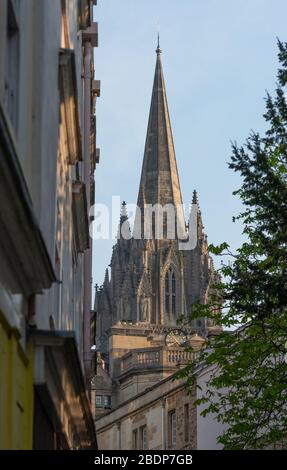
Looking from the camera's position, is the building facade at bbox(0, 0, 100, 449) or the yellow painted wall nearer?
the building facade at bbox(0, 0, 100, 449)

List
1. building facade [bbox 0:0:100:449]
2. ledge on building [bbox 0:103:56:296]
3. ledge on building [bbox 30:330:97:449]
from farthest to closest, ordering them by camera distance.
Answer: ledge on building [bbox 30:330:97:449], building facade [bbox 0:0:100:449], ledge on building [bbox 0:103:56:296]

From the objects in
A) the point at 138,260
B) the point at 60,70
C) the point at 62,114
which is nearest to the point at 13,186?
the point at 60,70

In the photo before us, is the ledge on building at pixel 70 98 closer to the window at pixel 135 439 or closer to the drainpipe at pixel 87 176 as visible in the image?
the drainpipe at pixel 87 176

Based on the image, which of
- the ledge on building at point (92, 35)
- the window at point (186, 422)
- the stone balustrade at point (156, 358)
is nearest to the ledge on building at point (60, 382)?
the ledge on building at point (92, 35)

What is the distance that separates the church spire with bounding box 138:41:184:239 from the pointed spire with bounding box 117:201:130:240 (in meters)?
1.81

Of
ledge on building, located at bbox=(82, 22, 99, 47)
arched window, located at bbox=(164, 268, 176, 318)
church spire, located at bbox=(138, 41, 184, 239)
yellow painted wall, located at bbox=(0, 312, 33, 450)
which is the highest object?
church spire, located at bbox=(138, 41, 184, 239)

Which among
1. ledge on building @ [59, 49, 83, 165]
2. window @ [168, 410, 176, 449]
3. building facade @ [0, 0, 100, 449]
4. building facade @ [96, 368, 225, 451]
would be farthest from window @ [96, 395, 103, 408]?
building facade @ [0, 0, 100, 449]

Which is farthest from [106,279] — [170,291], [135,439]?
[135,439]

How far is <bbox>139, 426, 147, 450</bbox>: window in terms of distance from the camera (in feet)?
162

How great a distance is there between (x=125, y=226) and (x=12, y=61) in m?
98.8

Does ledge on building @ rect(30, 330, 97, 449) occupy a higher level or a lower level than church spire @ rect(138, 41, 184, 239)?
lower

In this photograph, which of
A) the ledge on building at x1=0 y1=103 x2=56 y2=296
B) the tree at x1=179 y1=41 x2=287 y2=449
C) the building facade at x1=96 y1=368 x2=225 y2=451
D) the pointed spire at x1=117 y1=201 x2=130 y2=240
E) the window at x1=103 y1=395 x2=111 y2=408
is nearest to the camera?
the ledge on building at x1=0 y1=103 x2=56 y2=296

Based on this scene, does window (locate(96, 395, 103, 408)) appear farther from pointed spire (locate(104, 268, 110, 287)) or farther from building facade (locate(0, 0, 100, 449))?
building facade (locate(0, 0, 100, 449))
